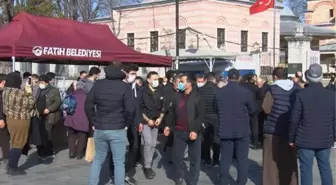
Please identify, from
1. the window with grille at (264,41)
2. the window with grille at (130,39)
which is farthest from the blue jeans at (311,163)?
the window with grille at (130,39)

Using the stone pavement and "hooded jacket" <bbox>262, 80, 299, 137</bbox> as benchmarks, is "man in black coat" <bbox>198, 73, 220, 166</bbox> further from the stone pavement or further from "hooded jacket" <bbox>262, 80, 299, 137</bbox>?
"hooded jacket" <bbox>262, 80, 299, 137</bbox>

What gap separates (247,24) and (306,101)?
24.5 metres

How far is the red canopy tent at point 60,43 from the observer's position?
11214 millimetres

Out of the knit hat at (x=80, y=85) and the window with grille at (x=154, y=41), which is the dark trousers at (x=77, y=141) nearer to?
the knit hat at (x=80, y=85)

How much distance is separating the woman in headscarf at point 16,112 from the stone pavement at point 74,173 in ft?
1.75

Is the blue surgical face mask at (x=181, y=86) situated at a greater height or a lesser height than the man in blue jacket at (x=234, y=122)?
greater

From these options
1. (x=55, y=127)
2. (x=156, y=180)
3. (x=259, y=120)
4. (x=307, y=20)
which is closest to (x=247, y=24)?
(x=259, y=120)

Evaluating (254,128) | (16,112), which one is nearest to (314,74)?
(16,112)

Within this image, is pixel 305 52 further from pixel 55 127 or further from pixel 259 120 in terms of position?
pixel 55 127

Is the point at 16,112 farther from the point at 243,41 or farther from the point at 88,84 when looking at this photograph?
the point at 243,41

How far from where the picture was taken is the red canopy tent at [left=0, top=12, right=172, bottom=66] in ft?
36.8

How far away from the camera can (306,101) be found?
6.58m

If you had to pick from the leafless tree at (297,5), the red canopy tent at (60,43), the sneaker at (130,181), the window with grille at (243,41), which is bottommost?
the sneaker at (130,181)

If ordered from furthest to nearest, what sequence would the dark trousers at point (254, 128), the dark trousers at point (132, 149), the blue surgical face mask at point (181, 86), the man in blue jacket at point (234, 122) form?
1. the dark trousers at point (254, 128)
2. the dark trousers at point (132, 149)
3. the blue surgical face mask at point (181, 86)
4. the man in blue jacket at point (234, 122)
